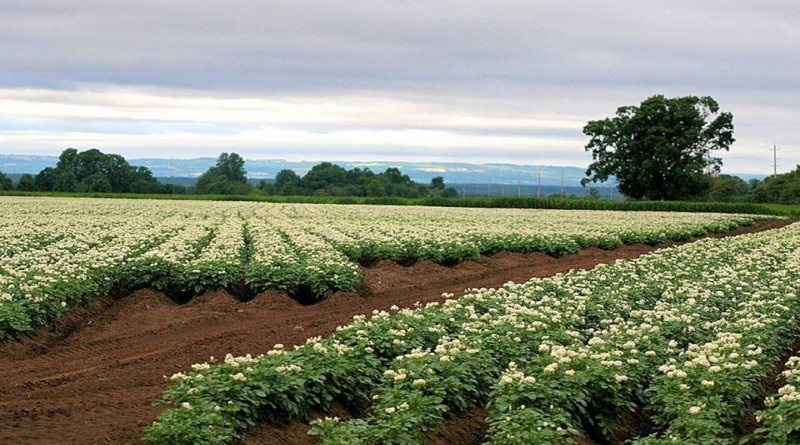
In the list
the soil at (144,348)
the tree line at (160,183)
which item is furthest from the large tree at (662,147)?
the soil at (144,348)

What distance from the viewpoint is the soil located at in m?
7.96

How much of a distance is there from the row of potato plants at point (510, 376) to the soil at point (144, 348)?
42 centimetres

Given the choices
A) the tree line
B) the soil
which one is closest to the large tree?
the tree line

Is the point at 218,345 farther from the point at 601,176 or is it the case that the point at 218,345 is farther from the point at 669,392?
the point at 601,176

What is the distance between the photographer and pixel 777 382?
9.84m

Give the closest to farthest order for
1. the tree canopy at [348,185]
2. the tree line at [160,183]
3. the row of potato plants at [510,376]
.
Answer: the row of potato plants at [510,376], the tree line at [160,183], the tree canopy at [348,185]

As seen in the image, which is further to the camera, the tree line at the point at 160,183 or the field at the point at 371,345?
the tree line at the point at 160,183

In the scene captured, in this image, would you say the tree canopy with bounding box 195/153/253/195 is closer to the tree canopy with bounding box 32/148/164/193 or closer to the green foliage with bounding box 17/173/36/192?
the tree canopy with bounding box 32/148/164/193

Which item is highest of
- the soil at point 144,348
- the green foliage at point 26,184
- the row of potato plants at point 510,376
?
the green foliage at point 26,184

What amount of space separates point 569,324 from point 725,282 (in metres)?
5.17

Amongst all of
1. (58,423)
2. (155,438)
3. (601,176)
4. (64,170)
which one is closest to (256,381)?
(155,438)

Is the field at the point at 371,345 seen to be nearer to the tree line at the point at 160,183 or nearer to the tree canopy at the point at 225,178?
the tree line at the point at 160,183

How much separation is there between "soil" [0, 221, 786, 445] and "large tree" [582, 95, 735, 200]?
211 feet

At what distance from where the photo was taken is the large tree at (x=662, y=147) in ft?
268
